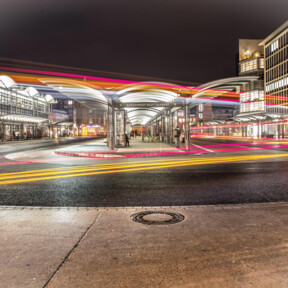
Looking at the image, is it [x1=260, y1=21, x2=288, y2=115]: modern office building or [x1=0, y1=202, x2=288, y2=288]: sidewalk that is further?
[x1=260, y1=21, x2=288, y2=115]: modern office building

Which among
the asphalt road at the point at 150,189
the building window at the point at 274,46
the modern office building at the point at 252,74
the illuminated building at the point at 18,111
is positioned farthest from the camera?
the modern office building at the point at 252,74

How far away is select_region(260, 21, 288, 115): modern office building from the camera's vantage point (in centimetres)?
6059

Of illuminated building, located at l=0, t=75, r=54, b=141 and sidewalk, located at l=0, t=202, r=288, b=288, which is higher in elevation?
illuminated building, located at l=0, t=75, r=54, b=141

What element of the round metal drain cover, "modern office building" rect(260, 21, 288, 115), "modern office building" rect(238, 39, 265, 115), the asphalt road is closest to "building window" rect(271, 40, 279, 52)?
"modern office building" rect(260, 21, 288, 115)

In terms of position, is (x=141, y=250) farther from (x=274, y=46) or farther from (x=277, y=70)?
(x=274, y=46)

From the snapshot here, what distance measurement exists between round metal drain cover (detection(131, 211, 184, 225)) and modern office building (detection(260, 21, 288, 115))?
59229mm

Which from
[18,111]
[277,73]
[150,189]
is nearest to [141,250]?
[150,189]

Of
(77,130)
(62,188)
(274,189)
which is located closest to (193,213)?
(274,189)

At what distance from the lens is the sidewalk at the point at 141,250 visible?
8.93 feet

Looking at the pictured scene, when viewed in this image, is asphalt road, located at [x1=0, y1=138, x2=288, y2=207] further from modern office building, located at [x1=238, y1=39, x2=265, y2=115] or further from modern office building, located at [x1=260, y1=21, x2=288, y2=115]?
modern office building, located at [x1=238, y1=39, x2=265, y2=115]

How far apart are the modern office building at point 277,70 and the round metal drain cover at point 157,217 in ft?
194

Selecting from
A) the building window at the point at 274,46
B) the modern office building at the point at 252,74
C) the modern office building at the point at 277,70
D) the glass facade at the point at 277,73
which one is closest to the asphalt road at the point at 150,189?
the modern office building at the point at 277,70

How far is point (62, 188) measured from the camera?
7535mm

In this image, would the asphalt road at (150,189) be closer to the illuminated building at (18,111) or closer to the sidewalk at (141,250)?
the sidewalk at (141,250)
